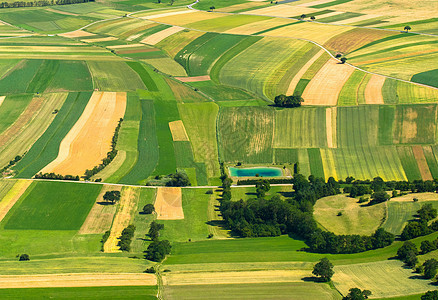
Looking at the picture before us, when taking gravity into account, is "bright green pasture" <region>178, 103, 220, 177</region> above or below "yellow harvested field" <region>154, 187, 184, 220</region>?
→ above

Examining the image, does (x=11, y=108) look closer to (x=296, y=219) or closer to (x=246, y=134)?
→ (x=246, y=134)

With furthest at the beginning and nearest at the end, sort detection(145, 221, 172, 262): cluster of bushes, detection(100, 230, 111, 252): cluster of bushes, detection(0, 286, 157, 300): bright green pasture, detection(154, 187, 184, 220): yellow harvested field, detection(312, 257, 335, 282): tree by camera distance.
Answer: detection(154, 187, 184, 220): yellow harvested field, detection(100, 230, 111, 252): cluster of bushes, detection(145, 221, 172, 262): cluster of bushes, detection(312, 257, 335, 282): tree, detection(0, 286, 157, 300): bright green pasture

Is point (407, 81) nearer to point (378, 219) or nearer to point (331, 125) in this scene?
point (331, 125)

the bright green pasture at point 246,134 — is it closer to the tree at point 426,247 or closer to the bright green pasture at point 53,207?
the bright green pasture at point 53,207

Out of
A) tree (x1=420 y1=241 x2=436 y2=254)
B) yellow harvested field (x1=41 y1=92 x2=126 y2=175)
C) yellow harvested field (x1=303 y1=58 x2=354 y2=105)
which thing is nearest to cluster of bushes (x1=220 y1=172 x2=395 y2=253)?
tree (x1=420 y1=241 x2=436 y2=254)

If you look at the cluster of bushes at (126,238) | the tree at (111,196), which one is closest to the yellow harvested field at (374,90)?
the tree at (111,196)

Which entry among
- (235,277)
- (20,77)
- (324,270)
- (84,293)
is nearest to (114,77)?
(20,77)

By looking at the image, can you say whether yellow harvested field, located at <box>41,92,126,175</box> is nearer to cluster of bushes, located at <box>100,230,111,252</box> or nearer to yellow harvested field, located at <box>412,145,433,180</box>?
cluster of bushes, located at <box>100,230,111,252</box>
